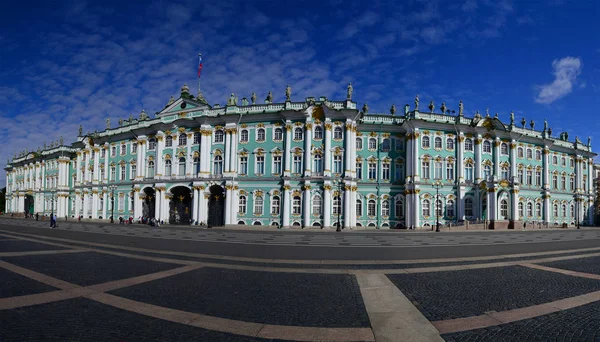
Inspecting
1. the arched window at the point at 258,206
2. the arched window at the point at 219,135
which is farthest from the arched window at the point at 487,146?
the arched window at the point at 219,135

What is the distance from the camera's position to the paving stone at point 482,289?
6.83 meters

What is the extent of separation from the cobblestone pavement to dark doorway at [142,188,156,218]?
38.9 m

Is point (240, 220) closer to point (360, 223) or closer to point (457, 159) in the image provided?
point (360, 223)

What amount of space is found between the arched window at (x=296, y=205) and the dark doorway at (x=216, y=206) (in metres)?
10.0

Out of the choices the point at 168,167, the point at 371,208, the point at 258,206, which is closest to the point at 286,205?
the point at 258,206

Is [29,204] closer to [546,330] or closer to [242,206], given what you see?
[242,206]

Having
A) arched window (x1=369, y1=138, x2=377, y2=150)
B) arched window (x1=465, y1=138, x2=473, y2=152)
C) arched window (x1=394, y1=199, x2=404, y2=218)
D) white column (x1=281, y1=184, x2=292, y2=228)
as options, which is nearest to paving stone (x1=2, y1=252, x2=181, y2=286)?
white column (x1=281, y1=184, x2=292, y2=228)

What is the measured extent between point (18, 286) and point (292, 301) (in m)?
7.02

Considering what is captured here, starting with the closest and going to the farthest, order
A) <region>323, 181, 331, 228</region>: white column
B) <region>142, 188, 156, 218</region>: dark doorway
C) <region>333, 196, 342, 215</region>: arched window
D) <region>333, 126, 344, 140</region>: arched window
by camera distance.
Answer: <region>323, 181, 331, 228</region>: white column
<region>333, 196, 342, 215</region>: arched window
<region>333, 126, 344, 140</region>: arched window
<region>142, 188, 156, 218</region>: dark doorway

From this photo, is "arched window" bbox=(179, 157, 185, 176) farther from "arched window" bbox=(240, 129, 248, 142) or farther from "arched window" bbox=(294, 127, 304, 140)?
"arched window" bbox=(294, 127, 304, 140)

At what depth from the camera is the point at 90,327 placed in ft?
17.6

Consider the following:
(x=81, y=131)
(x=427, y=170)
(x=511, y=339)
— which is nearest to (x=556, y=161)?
(x=427, y=170)

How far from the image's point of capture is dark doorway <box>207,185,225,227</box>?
43188 mm

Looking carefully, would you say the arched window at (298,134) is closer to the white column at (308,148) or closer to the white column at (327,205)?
the white column at (308,148)
